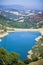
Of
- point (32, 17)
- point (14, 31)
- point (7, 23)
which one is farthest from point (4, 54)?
point (32, 17)

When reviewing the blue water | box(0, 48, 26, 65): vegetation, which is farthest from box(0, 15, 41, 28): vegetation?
box(0, 48, 26, 65): vegetation

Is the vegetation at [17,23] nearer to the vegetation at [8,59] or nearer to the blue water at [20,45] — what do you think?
the blue water at [20,45]

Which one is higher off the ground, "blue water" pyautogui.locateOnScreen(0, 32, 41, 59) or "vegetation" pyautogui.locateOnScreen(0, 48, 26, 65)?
"vegetation" pyautogui.locateOnScreen(0, 48, 26, 65)

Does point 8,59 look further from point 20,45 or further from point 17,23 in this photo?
point 17,23

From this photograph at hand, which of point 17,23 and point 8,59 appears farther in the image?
point 17,23

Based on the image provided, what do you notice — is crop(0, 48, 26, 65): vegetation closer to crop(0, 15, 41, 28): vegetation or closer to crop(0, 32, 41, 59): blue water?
crop(0, 32, 41, 59): blue water

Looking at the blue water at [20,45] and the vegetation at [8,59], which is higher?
the vegetation at [8,59]

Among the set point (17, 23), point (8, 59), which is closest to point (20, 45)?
point (8, 59)

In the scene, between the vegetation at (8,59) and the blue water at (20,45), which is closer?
the vegetation at (8,59)

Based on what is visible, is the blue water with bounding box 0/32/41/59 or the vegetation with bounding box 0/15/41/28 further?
the vegetation with bounding box 0/15/41/28

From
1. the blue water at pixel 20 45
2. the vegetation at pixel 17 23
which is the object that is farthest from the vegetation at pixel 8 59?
the vegetation at pixel 17 23

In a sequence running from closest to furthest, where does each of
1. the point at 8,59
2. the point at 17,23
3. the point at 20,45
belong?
the point at 8,59, the point at 20,45, the point at 17,23

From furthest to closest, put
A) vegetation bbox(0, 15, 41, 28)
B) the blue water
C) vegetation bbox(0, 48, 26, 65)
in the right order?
vegetation bbox(0, 15, 41, 28), the blue water, vegetation bbox(0, 48, 26, 65)
